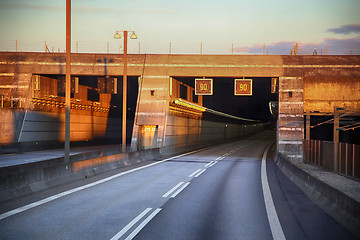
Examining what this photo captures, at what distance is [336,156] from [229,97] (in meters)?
45.1

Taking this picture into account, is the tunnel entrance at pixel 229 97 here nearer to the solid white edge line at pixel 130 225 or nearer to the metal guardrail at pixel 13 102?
the metal guardrail at pixel 13 102

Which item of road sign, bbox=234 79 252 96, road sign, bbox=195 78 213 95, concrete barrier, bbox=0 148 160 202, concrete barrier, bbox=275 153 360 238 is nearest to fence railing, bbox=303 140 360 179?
concrete barrier, bbox=275 153 360 238

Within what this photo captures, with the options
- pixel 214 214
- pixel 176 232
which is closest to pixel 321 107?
pixel 214 214

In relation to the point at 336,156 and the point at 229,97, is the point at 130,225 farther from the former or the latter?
the point at 229,97

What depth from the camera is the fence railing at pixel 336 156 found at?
47.0 ft

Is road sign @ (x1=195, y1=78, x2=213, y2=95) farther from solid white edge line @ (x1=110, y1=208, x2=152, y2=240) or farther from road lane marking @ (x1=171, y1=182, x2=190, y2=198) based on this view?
solid white edge line @ (x1=110, y1=208, x2=152, y2=240)

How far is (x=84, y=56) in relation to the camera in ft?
109

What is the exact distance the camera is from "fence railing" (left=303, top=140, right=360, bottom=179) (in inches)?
564

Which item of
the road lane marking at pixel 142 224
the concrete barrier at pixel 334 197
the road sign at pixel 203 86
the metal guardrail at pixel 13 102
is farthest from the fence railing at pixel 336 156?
the metal guardrail at pixel 13 102

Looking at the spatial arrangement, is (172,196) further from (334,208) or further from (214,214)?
(334,208)

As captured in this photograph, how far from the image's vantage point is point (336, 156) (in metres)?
16.9

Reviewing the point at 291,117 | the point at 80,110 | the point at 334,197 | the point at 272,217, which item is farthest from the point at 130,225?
the point at 80,110

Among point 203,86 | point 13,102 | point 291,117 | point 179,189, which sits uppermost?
point 203,86

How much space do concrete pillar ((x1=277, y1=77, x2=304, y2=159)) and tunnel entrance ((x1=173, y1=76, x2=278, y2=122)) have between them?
11.5 ft
